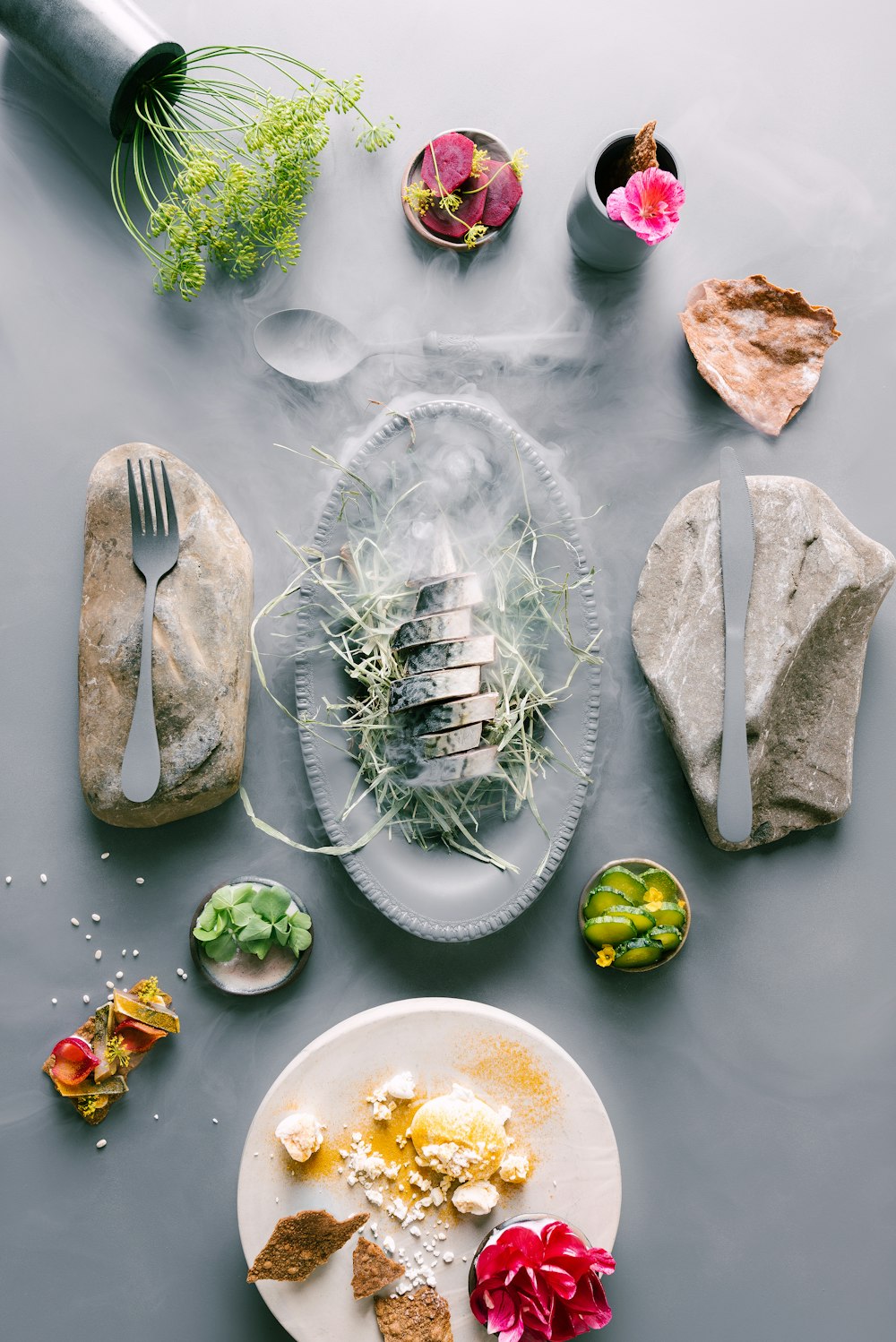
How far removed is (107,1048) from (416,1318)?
3.23ft

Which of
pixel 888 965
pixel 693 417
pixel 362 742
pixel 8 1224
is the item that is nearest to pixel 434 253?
pixel 693 417

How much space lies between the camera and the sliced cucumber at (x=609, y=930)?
7.33 feet

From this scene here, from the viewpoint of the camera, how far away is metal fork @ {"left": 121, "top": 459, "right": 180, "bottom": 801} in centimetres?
212

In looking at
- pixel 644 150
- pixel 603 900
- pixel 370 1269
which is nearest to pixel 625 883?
pixel 603 900

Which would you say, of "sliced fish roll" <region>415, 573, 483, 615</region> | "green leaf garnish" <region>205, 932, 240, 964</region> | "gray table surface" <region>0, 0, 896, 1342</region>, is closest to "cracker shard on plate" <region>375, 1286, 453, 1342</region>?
"gray table surface" <region>0, 0, 896, 1342</region>

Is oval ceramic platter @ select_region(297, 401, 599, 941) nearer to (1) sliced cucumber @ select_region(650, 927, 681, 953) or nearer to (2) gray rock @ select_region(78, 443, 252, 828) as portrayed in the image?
(2) gray rock @ select_region(78, 443, 252, 828)

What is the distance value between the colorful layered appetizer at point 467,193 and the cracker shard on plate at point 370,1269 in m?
2.48

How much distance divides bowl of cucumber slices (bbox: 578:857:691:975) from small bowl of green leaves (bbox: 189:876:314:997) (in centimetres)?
73

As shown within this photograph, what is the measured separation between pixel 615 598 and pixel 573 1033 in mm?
1155

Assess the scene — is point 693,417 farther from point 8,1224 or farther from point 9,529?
point 8,1224

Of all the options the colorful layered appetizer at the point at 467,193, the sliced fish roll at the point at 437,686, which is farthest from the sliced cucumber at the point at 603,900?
the colorful layered appetizer at the point at 467,193

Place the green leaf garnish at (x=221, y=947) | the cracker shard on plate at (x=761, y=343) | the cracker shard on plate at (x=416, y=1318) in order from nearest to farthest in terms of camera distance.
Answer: the cracker shard on plate at (x=416, y=1318) → the green leaf garnish at (x=221, y=947) → the cracker shard on plate at (x=761, y=343)

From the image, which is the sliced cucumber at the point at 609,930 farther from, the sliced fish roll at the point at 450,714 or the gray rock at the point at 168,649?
the gray rock at the point at 168,649

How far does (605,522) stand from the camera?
239cm
